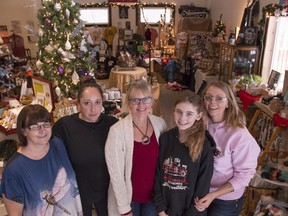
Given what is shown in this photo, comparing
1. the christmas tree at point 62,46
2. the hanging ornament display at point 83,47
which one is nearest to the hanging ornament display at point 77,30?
the christmas tree at point 62,46

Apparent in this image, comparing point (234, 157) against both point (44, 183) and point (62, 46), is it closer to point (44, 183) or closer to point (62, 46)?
point (44, 183)

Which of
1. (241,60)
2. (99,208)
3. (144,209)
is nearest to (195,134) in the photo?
(144,209)

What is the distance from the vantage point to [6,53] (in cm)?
368

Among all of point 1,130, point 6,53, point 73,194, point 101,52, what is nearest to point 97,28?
point 101,52

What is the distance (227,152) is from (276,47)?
3502 mm

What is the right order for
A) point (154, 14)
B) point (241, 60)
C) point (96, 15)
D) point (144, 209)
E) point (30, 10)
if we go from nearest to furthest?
point (144, 209) → point (241, 60) → point (30, 10) → point (96, 15) → point (154, 14)

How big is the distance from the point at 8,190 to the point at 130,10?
8367 mm

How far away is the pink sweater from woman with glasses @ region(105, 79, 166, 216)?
1.23 ft

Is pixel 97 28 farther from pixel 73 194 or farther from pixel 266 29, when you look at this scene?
pixel 73 194

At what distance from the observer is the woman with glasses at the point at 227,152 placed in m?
1.55

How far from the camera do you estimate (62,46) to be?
11.7ft

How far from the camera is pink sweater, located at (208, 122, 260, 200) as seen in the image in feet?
5.07

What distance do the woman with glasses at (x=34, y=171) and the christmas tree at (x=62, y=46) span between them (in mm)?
2284

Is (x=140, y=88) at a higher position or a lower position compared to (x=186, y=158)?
higher
